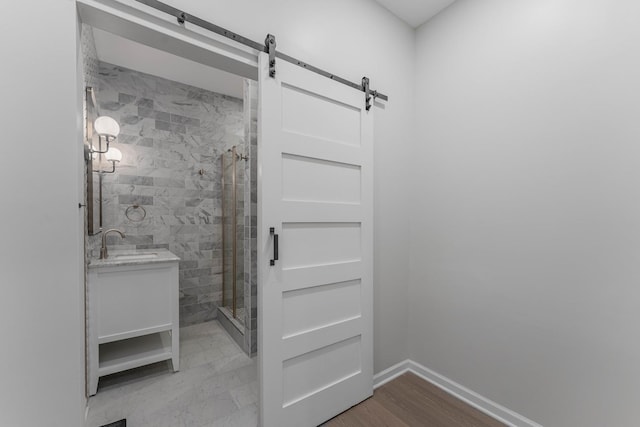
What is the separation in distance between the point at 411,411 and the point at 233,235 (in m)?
2.39

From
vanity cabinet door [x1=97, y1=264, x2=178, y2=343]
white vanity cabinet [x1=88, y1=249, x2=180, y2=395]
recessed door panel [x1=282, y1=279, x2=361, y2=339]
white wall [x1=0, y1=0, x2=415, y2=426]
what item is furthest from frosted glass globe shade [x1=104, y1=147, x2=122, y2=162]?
recessed door panel [x1=282, y1=279, x2=361, y2=339]

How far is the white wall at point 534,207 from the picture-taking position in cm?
132

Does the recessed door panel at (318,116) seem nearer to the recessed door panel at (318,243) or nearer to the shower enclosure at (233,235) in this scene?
the recessed door panel at (318,243)

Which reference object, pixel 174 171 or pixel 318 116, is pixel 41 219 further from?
pixel 174 171

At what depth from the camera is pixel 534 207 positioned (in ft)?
5.25

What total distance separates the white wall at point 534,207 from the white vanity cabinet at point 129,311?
2.05 m

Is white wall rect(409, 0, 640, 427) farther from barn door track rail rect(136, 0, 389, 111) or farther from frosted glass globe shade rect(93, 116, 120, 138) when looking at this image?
frosted glass globe shade rect(93, 116, 120, 138)

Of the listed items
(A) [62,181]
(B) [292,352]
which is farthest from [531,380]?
(A) [62,181]

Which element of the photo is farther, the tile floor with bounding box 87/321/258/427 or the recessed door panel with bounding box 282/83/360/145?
the tile floor with bounding box 87/321/258/427

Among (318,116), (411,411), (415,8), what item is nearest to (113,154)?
(318,116)

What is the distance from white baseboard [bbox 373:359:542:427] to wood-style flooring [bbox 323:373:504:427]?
1.4 inches

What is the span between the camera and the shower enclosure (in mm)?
2955

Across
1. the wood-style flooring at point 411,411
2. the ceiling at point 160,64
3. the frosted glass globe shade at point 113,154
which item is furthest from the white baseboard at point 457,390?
the ceiling at point 160,64

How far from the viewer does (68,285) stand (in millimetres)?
1052
